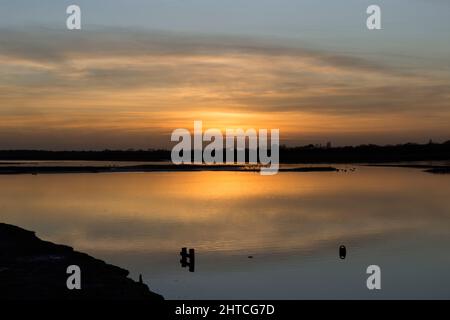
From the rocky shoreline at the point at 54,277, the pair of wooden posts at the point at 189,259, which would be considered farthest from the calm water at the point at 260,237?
the rocky shoreline at the point at 54,277

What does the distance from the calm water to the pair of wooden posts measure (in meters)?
0.34

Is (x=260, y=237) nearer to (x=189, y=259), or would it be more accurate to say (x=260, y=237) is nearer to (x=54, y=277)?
(x=189, y=259)

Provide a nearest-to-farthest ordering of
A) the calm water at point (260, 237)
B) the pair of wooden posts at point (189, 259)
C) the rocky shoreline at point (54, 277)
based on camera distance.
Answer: the rocky shoreline at point (54, 277) → the calm water at point (260, 237) → the pair of wooden posts at point (189, 259)

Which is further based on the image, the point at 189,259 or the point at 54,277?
the point at 189,259

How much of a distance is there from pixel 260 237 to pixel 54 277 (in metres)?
17.6

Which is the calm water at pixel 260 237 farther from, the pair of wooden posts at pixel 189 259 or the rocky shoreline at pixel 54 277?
the rocky shoreline at pixel 54 277

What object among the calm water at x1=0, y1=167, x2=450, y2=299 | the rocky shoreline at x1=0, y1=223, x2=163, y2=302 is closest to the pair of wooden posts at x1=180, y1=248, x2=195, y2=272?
the calm water at x1=0, y1=167, x2=450, y2=299

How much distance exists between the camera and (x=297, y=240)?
3369 cm

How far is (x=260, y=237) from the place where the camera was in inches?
1371

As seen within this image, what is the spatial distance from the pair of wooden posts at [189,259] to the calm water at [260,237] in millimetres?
341

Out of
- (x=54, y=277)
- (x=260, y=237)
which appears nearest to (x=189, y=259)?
(x=54, y=277)

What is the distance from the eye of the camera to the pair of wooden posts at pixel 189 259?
80.3 ft

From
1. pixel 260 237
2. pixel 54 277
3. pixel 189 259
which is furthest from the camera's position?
pixel 260 237
